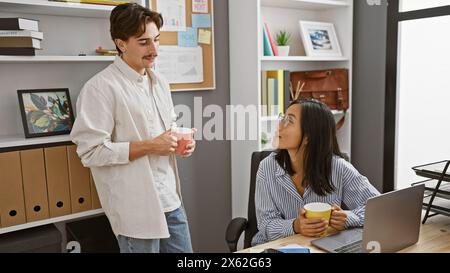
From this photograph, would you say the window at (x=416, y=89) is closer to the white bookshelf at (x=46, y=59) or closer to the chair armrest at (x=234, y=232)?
the chair armrest at (x=234, y=232)

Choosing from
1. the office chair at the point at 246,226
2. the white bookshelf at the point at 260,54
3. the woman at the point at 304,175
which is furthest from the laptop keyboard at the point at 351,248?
the white bookshelf at the point at 260,54

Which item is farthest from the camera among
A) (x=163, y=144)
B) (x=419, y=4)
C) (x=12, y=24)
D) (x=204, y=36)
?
(x=419, y=4)

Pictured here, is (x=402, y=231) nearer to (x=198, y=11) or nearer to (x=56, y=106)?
(x=56, y=106)

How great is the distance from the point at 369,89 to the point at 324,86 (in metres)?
0.34

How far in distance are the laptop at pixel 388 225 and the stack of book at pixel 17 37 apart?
1.29 metres

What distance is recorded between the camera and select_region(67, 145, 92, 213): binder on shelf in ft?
5.61

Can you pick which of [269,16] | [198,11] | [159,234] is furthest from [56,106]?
[269,16]

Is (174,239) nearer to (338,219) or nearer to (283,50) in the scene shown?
Answer: (338,219)

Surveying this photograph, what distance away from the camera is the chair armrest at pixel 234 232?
5.50 ft

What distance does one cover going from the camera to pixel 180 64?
7.31 feet

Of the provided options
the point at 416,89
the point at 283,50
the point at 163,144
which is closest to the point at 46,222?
the point at 163,144

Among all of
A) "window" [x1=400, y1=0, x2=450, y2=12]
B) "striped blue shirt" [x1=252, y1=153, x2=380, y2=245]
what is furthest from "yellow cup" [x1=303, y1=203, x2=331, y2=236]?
"window" [x1=400, y1=0, x2=450, y2=12]

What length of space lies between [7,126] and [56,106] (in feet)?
0.76

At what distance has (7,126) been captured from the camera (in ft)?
5.84
